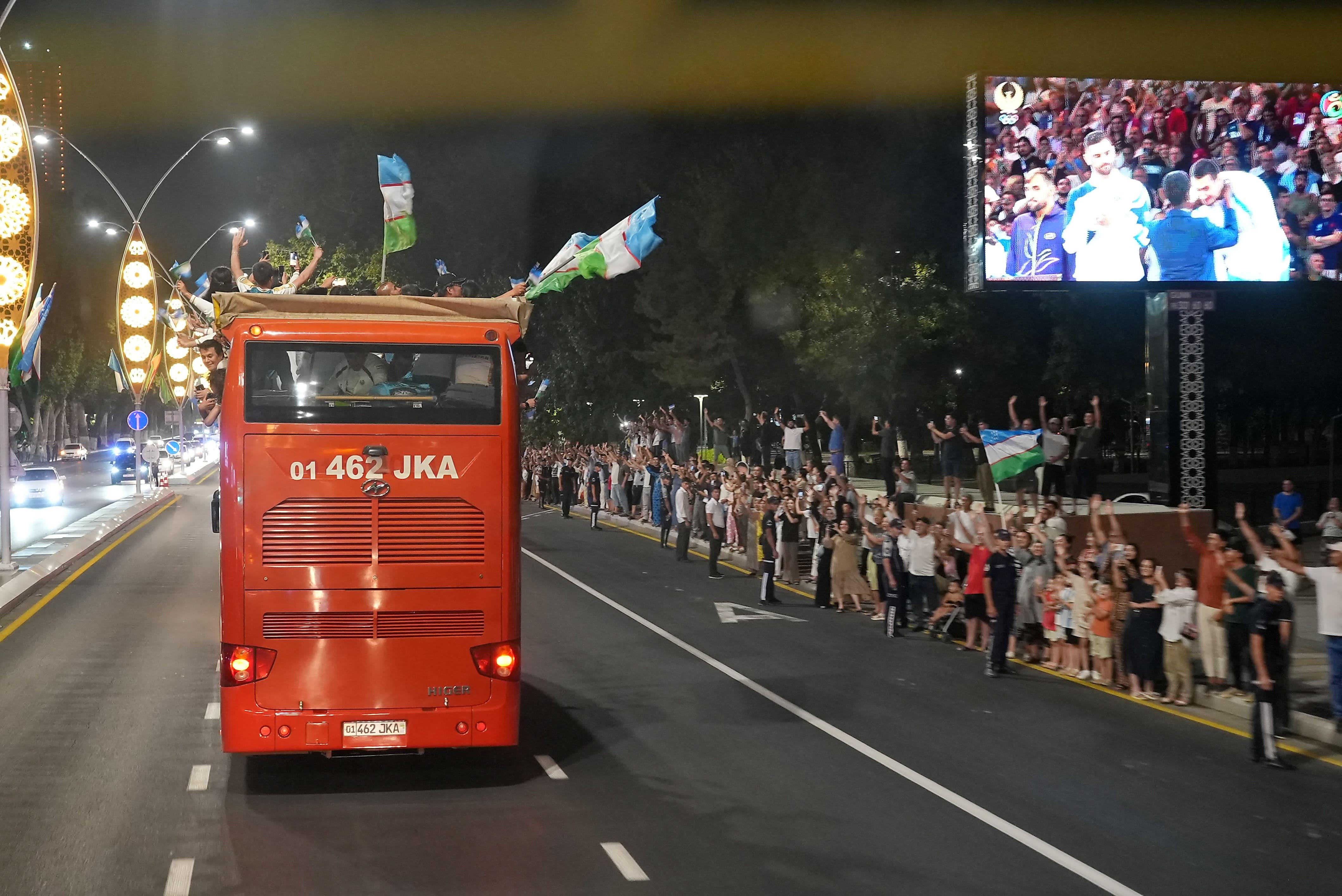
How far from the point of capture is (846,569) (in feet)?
71.8

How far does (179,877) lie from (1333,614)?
31.5ft

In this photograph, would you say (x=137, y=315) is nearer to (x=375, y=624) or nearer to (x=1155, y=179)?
(x=1155, y=179)

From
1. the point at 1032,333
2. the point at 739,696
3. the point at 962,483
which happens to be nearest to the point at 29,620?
the point at 739,696

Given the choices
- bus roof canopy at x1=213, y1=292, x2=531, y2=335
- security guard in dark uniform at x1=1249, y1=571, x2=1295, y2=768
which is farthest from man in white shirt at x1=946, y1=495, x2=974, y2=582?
bus roof canopy at x1=213, y1=292, x2=531, y2=335

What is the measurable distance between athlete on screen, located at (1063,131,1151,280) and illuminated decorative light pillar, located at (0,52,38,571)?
18303 mm

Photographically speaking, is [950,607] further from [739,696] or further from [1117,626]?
[739,696]

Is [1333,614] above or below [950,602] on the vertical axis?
above

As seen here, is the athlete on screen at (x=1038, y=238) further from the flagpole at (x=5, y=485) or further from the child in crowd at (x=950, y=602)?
the flagpole at (x=5, y=485)

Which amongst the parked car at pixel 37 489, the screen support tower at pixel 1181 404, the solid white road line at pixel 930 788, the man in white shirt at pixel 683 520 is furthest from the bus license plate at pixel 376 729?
the parked car at pixel 37 489

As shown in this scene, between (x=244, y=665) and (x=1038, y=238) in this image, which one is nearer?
(x=244, y=665)

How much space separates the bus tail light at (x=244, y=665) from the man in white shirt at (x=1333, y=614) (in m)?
8.81

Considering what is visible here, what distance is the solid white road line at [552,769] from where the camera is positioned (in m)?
11.2

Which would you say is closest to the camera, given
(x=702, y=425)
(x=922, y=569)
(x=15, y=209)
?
(x=922, y=569)

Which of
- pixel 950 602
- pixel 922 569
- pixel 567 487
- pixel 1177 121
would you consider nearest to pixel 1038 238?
pixel 1177 121
